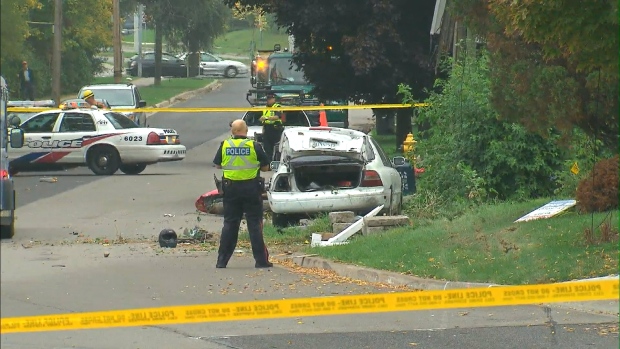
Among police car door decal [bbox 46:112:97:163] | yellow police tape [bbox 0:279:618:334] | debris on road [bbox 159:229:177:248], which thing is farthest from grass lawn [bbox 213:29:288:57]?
yellow police tape [bbox 0:279:618:334]

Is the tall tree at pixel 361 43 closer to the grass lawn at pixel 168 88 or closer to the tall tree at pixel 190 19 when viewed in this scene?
the tall tree at pixel 190 19

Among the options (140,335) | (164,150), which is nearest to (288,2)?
(164,150)

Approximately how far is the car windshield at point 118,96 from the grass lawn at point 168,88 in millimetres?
13222

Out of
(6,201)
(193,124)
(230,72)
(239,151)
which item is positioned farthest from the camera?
(230,72)

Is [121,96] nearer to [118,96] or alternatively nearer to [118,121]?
[118,96]

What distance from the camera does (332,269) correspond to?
11422 millimetres

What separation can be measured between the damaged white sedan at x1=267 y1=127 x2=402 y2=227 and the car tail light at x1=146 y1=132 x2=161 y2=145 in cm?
831

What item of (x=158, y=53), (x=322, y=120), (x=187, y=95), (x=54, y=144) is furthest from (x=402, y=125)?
(x=158, y=53)

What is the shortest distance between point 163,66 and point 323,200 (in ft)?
156

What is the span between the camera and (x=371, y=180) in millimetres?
14219

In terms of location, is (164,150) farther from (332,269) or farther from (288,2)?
(332,269)

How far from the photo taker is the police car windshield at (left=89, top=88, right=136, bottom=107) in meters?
29.6

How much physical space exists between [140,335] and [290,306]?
2.91 meters

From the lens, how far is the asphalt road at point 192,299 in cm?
693
